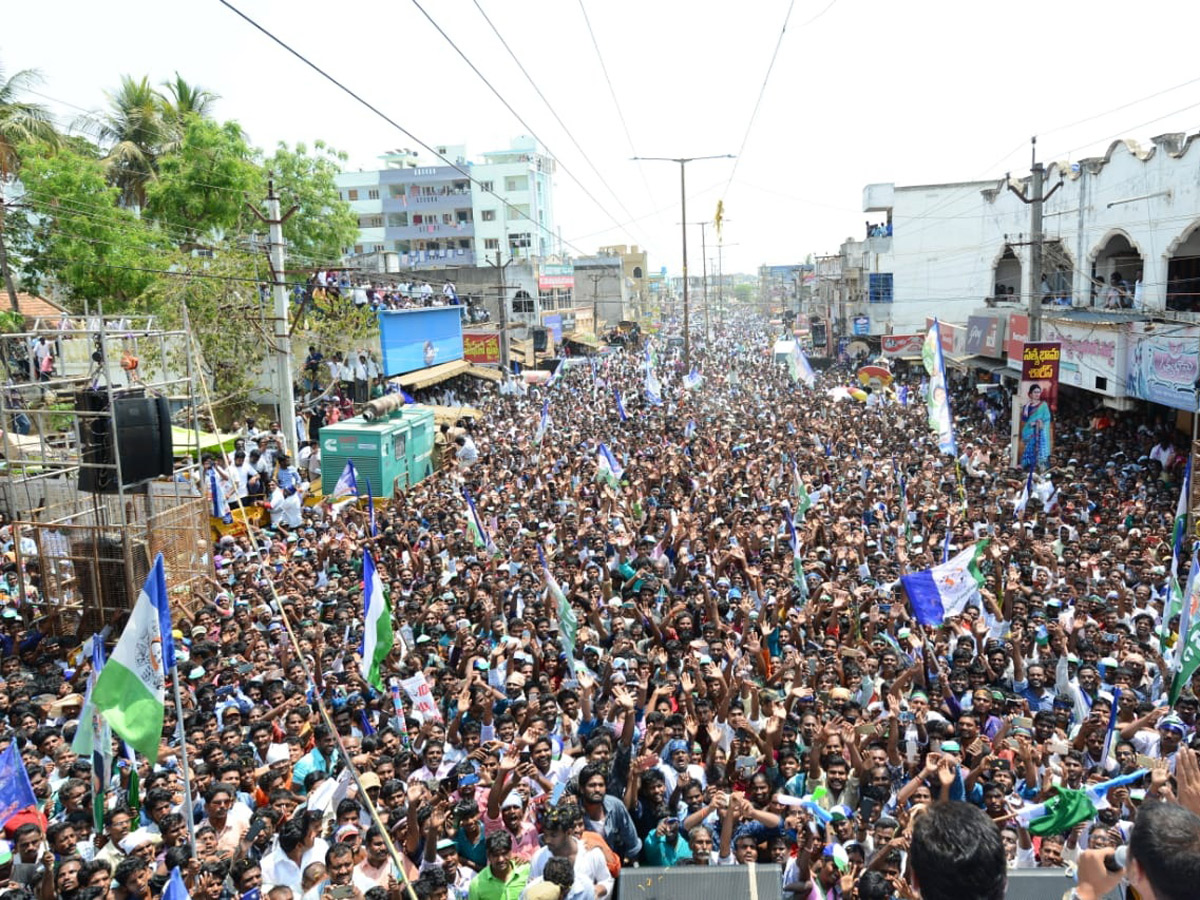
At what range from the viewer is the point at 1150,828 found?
232 centimetres

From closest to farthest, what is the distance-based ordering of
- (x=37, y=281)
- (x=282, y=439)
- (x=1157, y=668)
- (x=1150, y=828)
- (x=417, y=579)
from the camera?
1. (x=1150, y=828)
2. (x=1157, y=668)
3. (x=417, y=579)
4. (x=282, y=439)
5. (x=37, y=281)

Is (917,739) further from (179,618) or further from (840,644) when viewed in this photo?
(179,618)

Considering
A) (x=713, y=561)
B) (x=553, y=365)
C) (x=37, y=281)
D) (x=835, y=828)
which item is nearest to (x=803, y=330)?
(x=553, y=365)

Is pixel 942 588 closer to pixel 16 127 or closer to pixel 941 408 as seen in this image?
pixel 941 408

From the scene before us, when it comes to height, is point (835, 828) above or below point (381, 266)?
below

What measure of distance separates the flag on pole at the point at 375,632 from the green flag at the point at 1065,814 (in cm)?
469

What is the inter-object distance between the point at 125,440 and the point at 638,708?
6403 mm

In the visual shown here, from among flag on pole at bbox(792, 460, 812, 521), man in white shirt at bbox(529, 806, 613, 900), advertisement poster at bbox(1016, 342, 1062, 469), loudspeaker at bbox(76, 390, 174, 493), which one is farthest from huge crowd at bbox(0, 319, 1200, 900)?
advertisement poster at bbox(1016, 342, 1062, 469)

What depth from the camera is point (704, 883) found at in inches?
149

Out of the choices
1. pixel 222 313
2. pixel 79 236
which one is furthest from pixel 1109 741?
pixel 79 236

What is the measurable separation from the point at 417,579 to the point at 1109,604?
721 centimetres

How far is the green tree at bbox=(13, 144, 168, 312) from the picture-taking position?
23766 millimetres

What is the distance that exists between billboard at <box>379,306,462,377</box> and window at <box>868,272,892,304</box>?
22.8 metres

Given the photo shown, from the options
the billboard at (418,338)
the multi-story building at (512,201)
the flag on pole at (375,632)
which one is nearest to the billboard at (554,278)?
the multi-story building at (512,201)
